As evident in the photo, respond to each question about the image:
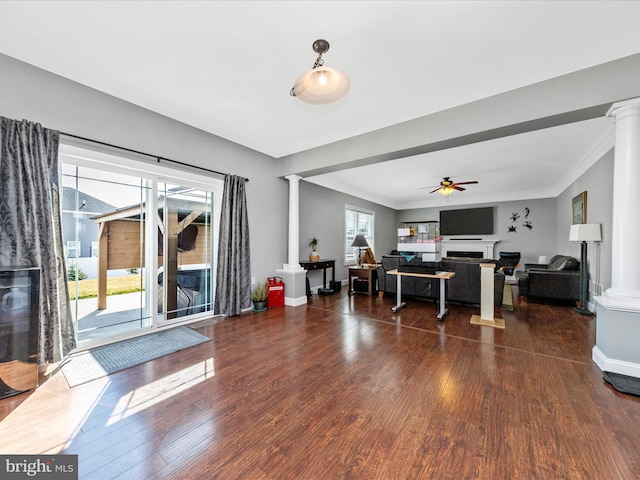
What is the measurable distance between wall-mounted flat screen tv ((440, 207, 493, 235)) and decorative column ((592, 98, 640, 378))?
6.43 m

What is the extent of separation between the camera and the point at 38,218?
2.32m

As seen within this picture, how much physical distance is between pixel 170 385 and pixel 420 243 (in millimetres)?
3462

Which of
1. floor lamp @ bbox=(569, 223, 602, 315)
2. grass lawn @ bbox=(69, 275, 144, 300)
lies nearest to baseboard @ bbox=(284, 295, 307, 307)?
grass lawn @ bbox=(69, 275, 144, 300)

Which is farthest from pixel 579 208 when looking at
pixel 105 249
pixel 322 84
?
pixel 105 249

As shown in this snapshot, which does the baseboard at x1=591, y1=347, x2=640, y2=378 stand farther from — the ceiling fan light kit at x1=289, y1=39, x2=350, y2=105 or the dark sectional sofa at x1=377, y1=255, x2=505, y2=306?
the ceiling fan light kit at x1=289, y1=39, x2=350, y2=105

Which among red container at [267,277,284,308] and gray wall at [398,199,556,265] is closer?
red container at [267,277,284,308]

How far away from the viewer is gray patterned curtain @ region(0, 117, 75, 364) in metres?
2.20

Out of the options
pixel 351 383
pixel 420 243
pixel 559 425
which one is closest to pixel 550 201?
pixel 420 243

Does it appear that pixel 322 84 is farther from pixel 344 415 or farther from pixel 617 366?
pixel 617 366

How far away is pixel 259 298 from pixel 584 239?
199 inches

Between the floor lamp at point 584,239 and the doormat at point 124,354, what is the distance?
5469 mm

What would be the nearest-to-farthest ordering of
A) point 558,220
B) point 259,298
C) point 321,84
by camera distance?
point 321,84 < point 259,298 < point 558,220

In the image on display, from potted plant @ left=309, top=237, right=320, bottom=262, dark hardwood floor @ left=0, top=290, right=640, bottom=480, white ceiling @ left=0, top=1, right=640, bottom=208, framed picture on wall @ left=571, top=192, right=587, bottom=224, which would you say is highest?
white ceiling @ left=0, top=1, right=640, bottom=208

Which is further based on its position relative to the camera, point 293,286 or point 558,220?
point 558,220
